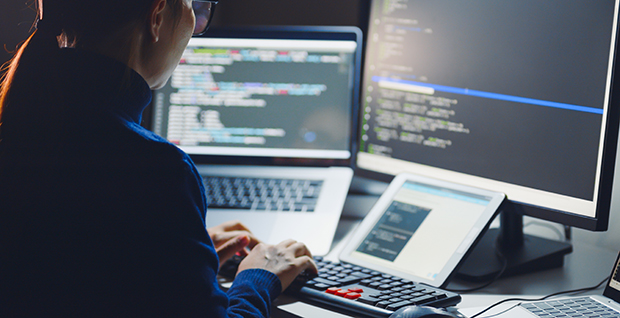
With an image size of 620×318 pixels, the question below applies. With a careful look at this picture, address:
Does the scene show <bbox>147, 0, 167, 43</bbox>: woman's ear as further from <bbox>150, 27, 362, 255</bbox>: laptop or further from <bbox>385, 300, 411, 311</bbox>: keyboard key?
<bbox>150, 27, 362, 255</bbox>: laptop

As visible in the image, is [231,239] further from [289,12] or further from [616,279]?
[289,12]

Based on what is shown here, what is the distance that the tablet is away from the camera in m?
0.82

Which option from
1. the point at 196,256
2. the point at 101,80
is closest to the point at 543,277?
the point at 196,256

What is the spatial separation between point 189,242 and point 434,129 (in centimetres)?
56

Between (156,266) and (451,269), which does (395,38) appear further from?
(156,266)

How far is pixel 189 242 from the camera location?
521mm

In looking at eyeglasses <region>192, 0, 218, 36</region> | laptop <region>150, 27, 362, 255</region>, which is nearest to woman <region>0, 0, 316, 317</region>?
eyeglasses <region>192, 0, 218, 36</region>

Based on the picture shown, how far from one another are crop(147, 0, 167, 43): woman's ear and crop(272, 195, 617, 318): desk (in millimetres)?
366

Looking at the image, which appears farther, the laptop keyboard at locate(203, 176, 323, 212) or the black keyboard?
the laptop keyboard at locate(203, 176, 323, 212)

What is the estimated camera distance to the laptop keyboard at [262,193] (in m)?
1.07

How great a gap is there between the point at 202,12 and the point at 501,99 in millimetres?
474

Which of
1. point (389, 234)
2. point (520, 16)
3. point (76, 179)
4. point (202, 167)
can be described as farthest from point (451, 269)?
point (202, 167)

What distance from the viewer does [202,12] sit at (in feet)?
2.45

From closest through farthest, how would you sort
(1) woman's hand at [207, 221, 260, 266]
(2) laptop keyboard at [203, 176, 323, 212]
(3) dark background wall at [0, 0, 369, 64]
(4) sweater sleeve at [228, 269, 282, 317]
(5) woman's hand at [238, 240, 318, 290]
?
1. (4) sweater sleeve at [228, 269, 282, 317]
2. (5) woman's hand at [238, 240, 318, 290]
3. (1) woman's hand at [207, 221, 260, 266]
4. (2) laptop keyboard at [203, 176, 323, 212]
5. (3) dark background wall at [0, 0, 369, 64]
